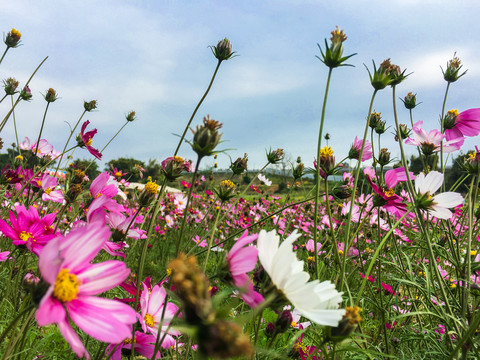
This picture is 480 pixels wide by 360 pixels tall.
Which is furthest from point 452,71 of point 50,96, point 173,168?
point 50,96

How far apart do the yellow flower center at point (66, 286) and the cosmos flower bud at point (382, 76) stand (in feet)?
2.25

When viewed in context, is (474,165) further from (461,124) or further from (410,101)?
(410,101)

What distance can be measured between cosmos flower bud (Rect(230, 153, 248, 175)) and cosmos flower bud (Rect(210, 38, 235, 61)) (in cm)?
32

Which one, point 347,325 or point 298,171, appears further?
point 298,171

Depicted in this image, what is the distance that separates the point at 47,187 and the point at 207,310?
108cm

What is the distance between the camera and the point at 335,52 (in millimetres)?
619

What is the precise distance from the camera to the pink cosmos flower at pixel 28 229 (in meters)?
0.57

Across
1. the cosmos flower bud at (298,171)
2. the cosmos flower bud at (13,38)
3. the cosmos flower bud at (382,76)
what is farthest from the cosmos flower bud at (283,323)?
the cosmos flower bud at (13,38)

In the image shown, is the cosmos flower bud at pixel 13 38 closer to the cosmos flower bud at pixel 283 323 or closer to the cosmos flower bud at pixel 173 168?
the cosmos flower bud at pixel 173 168

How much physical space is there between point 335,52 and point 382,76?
152mm

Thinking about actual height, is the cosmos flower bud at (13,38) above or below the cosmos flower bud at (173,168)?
above

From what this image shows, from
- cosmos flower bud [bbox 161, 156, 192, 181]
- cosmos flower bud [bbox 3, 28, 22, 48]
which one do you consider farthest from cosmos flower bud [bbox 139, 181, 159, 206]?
cosmos flower bud [bbox 3, 28, 22, 48]

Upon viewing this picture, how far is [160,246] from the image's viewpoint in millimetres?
3008

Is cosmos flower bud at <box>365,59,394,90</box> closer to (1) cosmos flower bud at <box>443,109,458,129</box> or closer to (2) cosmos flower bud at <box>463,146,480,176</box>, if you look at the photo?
(2) cosmos flower bud at <box>463,146,480,176</box>
